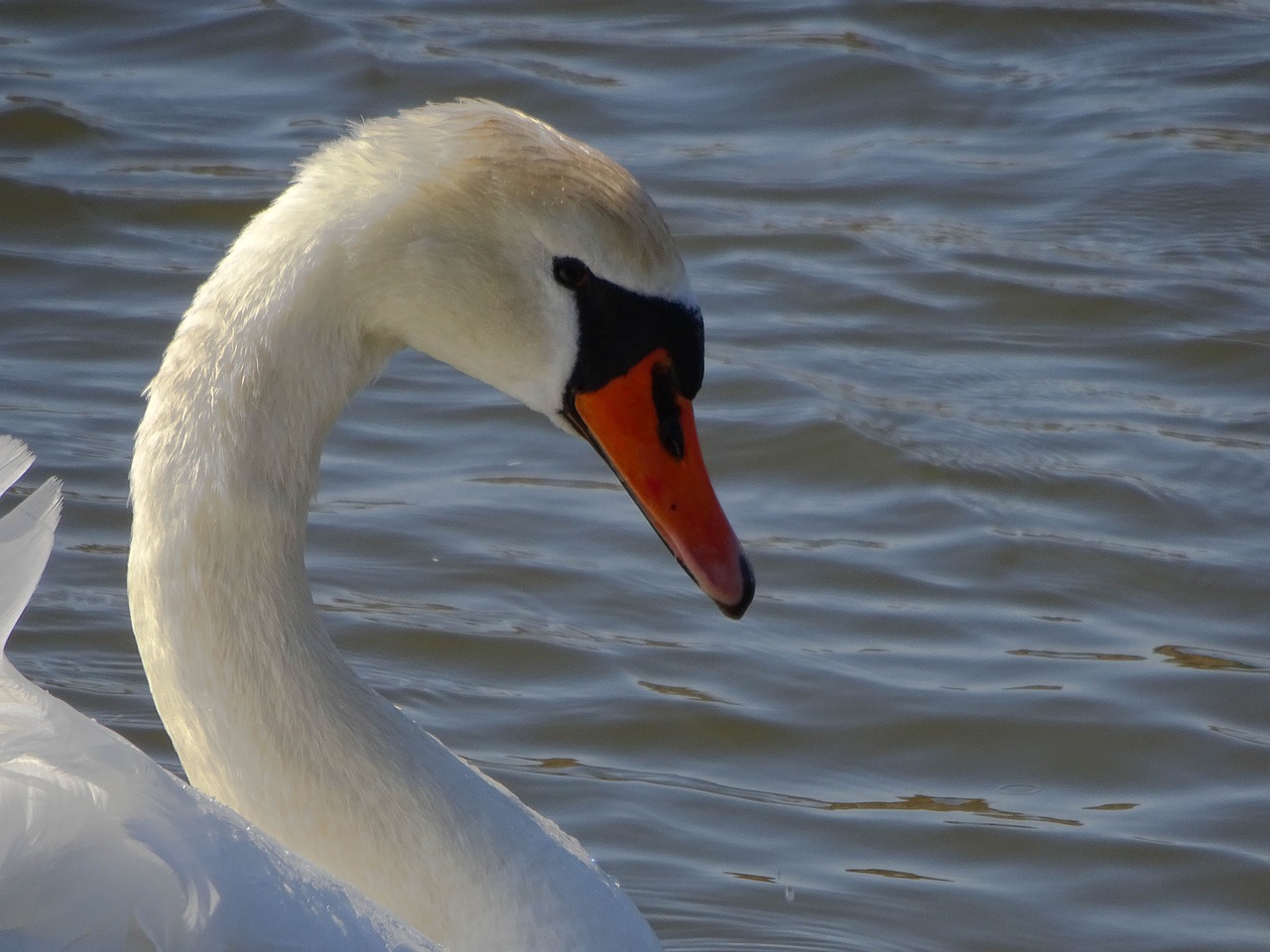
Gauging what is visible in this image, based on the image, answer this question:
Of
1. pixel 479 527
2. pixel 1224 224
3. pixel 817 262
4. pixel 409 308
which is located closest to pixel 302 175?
pixel 409 308

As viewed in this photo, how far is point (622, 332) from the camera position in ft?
9.08

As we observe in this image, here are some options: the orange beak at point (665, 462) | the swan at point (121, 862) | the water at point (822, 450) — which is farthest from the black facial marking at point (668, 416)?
the water at point (822, 450)

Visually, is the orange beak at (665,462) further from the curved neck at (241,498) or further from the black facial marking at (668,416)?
the curved neck at (241,498)

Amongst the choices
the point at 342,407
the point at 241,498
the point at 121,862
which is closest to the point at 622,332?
the point at 342,407

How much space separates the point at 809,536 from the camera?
507 centimetres

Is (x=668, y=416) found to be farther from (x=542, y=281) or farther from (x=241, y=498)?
(x=241, y=498)

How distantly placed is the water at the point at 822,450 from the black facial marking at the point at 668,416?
1123 millimetres

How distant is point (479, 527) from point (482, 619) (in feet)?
1.40

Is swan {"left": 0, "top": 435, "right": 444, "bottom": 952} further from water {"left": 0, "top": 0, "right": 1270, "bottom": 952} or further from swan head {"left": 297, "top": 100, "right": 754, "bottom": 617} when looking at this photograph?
water {"left": 0, "top": 0, "right": 1270, "bottom": 952}

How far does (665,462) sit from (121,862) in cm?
99

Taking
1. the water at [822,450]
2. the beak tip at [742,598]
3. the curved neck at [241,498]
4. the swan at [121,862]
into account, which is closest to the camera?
the swan at [121,862]

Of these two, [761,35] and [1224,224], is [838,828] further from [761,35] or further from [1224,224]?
[761,35]

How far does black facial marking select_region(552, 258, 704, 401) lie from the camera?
8.98 feet

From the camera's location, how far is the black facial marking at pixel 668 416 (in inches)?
112
